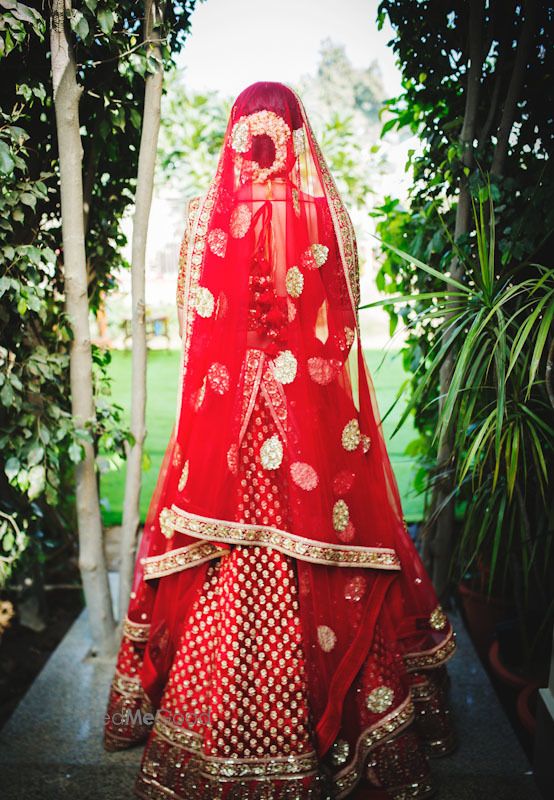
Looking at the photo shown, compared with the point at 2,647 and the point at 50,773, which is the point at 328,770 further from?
the point at 2,647

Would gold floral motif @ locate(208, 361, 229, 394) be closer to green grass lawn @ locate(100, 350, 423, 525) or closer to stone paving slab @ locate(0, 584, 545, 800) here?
stone paving slab @ locate(0, 584, 545, 800)

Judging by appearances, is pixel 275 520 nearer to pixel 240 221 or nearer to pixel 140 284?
pixel 240 221

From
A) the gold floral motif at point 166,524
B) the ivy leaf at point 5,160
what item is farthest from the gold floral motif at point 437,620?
the ivy leaf at point 5,160

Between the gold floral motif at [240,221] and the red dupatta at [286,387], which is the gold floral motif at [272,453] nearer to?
the red dupatta at [286,387]

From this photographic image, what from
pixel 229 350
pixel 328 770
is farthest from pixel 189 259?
pixel 328 770

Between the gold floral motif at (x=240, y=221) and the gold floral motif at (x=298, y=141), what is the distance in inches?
7.4

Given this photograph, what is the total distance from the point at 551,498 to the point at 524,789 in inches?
29.2

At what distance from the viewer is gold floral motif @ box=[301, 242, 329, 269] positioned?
5.11 ft

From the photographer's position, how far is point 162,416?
4.31m

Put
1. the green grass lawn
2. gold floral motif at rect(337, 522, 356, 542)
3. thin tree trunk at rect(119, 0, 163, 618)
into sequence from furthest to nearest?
1. the green grass lawn
2. thin tree trunk at rect(119, 0, 163, 618)
3. gold floral motif at rect(337, 522, 356, 542)

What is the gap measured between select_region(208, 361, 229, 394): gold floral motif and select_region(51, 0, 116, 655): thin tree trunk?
0.54 m

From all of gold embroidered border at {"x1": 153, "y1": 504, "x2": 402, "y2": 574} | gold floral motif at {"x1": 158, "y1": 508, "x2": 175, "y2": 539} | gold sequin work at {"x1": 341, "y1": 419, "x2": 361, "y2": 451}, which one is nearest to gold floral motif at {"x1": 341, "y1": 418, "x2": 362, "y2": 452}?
gold sequin work at {"x1": 341, "y1": 419, "x2": 361, "y2": 451}

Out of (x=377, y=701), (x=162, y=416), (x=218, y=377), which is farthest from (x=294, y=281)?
(x=162, y=416)

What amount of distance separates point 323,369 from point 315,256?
0.27m
